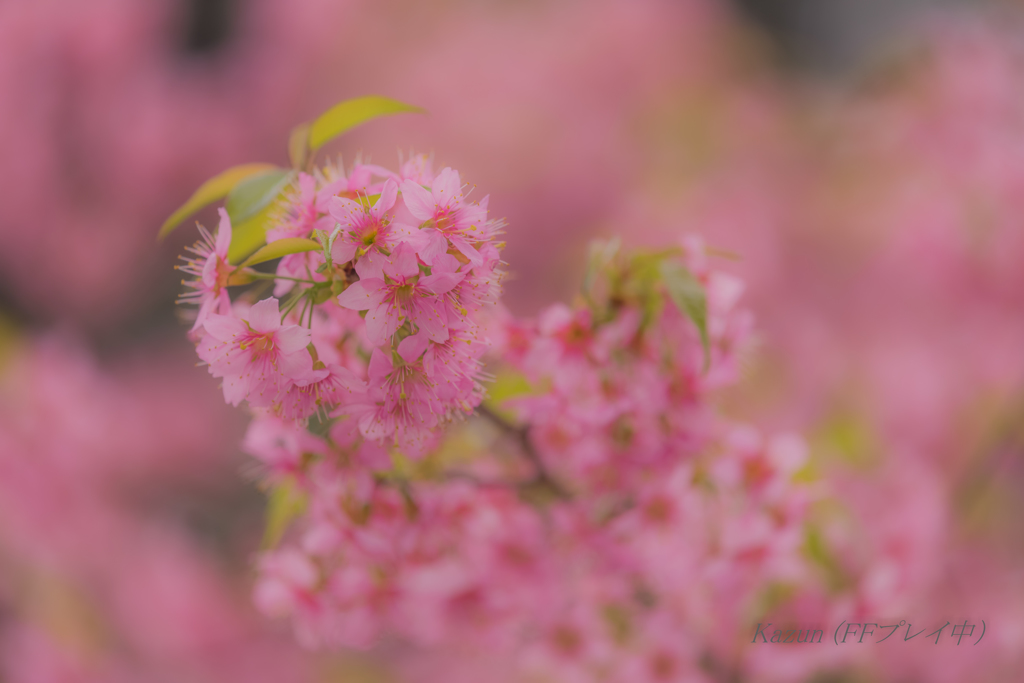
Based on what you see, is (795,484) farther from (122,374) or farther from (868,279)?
(122,374)

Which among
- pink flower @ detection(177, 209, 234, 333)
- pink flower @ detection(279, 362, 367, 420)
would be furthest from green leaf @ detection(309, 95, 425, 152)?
pink flower @ detection(279, 362, 367, 420)

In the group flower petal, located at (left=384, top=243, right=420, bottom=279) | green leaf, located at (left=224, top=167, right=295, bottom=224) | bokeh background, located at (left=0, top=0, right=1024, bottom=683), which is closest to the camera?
flower petal, located at (left=384, top=243, right=420, bottom=279)

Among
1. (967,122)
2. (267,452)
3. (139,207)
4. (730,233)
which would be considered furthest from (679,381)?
(139,207)

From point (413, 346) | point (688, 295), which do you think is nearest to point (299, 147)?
point (413, 346)

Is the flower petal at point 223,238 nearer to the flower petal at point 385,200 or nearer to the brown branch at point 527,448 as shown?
the flower petal at point 385,200

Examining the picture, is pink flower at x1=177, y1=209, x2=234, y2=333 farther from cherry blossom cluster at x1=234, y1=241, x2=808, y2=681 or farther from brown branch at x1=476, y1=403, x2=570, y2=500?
brown branch at x1=476, y1=403, x2=570, y2=500

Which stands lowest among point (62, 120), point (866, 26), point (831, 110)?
point (62, 120)

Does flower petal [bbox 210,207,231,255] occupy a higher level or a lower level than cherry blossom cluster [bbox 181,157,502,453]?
higher
